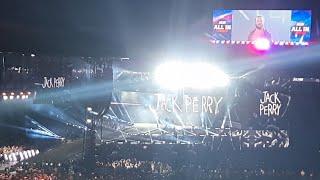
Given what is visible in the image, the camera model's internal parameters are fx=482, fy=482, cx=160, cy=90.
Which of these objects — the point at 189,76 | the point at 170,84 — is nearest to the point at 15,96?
the point at 170,84

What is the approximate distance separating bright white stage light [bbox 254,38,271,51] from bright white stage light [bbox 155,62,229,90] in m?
1.04

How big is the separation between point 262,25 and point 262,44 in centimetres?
50

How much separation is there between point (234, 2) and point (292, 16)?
4.20ft

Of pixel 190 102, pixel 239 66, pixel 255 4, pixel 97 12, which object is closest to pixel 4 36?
pixel 97 12

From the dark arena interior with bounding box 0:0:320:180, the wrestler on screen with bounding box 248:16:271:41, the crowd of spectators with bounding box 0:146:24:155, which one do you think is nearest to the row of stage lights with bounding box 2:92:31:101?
the dark arena interior with bounding box 0:0:320:180

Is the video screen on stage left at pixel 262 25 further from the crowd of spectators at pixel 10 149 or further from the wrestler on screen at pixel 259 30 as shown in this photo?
the crowd of spectators at pixel 10 149

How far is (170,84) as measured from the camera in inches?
388

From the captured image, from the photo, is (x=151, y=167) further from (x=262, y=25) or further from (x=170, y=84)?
(x=262, y=25)

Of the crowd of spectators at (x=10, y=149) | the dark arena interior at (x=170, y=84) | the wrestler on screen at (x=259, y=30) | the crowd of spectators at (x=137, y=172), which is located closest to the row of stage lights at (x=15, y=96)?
the dark arena interior at (x=170, y=84)

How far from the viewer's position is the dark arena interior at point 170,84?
8734mm

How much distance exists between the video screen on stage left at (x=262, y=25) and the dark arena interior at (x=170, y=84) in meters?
0.02

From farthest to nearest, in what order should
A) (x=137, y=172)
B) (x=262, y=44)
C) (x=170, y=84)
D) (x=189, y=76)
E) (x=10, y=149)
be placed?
(x=10, y=149), (x=262, y=44), (x=170, y=84), (x=189, y=76), (x=137, y=172)

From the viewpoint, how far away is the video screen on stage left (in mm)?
10297

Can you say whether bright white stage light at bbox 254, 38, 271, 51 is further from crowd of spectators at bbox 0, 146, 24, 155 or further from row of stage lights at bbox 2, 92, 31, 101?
crowd of spectators at bbox 0, 146, 24, 155
